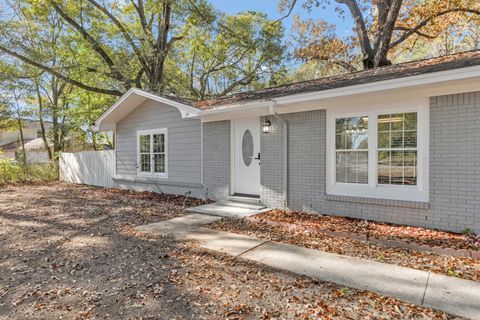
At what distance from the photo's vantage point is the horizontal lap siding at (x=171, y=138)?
30.2 ft

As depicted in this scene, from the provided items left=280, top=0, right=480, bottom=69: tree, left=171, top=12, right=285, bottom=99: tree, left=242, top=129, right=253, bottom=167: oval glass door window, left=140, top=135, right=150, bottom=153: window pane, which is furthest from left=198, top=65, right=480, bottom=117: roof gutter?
left=171, top=12, right=285, bottom=99: tree

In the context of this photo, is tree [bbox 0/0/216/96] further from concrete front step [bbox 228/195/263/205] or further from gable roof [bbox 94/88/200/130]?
concrete front step [bbox 228/195/263/205]

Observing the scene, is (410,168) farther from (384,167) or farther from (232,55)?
(232,55)

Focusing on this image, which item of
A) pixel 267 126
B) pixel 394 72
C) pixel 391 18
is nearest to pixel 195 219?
pixel 267 126

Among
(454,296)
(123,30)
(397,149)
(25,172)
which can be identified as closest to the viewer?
(454,296)

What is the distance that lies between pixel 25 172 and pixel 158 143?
379 inches

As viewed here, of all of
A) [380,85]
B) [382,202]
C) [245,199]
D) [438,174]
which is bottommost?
[245,199]

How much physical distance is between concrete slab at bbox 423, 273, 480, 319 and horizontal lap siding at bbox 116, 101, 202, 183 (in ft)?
22.3

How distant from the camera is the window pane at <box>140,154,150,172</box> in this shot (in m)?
10.8

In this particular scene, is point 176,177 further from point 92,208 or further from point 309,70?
point 309,70

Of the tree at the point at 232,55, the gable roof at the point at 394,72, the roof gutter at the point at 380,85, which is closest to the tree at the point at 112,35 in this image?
the tree at the point at 232,55

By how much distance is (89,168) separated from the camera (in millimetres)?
13586

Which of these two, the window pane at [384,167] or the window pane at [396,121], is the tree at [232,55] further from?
the window pane at [384,167]

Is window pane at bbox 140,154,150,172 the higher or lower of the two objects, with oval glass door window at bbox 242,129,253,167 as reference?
lower
